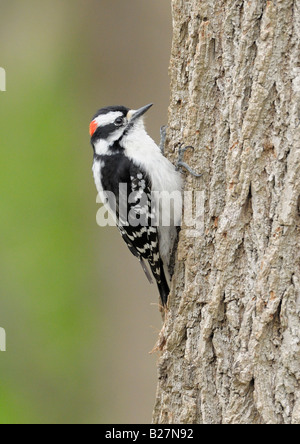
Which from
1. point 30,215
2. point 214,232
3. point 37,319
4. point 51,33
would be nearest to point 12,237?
point 30,215

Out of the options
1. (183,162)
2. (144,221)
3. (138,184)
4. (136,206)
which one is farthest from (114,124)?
(183,162)

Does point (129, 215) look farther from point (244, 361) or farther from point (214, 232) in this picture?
point (244, 361)

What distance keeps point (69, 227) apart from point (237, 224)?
4.23m

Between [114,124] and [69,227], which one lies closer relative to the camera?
[114,124]

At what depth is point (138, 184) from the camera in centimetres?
435

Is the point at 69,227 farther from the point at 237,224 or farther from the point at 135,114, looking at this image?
the point at 237,224

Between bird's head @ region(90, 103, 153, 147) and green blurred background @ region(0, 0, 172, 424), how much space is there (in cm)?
193

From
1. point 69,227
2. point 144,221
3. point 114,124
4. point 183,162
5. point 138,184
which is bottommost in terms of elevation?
point 69,227

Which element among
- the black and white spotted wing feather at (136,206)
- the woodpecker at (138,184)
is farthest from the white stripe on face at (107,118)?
the black and white spotted wing feather at (136,206)

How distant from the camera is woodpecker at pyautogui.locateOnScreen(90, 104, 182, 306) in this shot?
4.21 m

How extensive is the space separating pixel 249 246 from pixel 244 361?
61 cm

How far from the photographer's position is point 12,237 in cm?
736

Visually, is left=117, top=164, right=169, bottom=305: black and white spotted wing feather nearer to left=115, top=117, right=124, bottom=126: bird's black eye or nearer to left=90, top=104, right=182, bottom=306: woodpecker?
left=90, top=104, right=182, bottom=306: woodpecker

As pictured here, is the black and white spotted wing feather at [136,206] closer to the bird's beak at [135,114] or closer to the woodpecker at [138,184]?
the woodpecker at [138,184]
